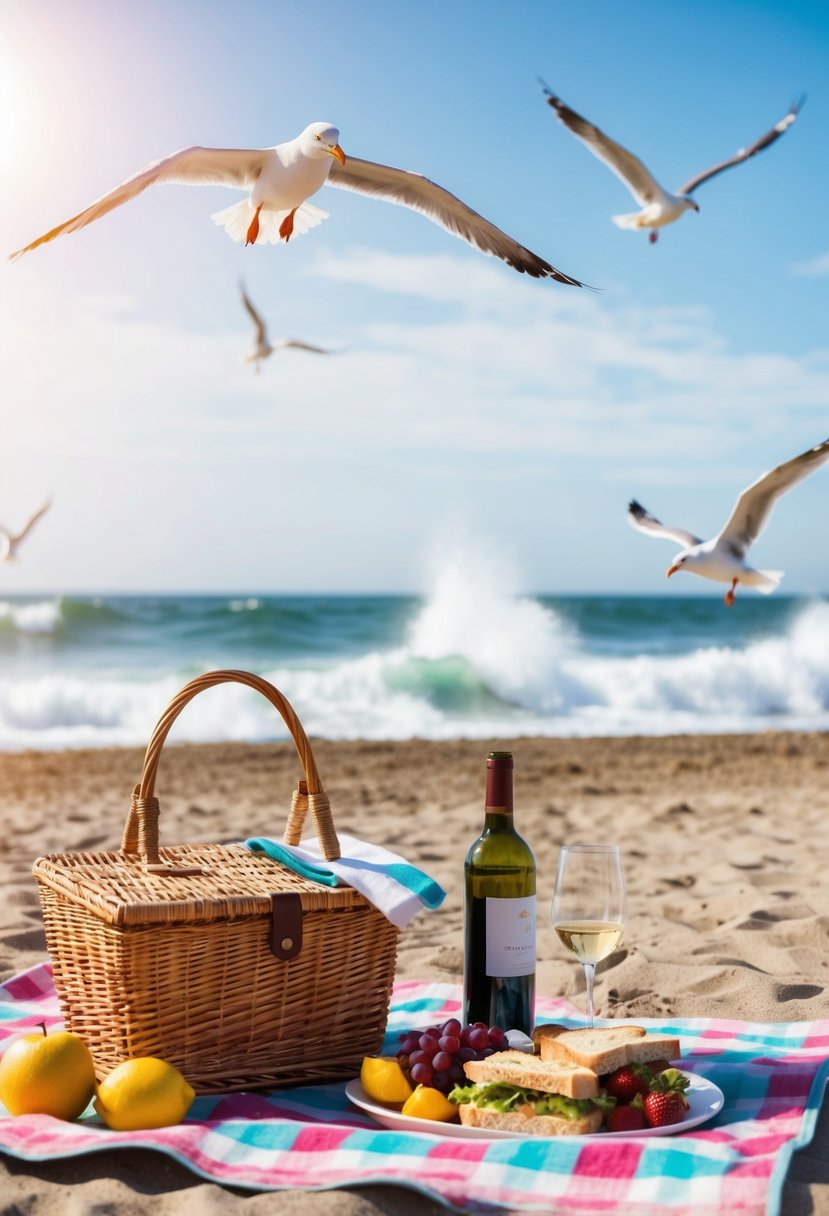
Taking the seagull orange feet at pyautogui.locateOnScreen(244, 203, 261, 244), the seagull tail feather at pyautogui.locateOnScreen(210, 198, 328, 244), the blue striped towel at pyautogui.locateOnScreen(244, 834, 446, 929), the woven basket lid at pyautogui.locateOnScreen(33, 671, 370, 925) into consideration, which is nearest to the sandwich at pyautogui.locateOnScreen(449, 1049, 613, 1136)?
the blue striped towel at pyautogui.locateOnScreen(244, 834, 446, 929)

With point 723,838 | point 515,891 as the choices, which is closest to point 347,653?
point 723,838

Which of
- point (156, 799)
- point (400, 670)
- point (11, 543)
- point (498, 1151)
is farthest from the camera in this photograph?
point (400, 670)

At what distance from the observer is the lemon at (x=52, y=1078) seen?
238 centimetres

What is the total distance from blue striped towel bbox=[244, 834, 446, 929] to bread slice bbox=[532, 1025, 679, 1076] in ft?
1.09

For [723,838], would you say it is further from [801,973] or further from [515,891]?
[515,891]

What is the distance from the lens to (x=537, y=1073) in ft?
7.18

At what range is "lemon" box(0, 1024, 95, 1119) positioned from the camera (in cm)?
→ 238

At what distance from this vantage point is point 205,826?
6.89 m

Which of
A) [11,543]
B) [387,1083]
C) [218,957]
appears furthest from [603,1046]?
[11,543]

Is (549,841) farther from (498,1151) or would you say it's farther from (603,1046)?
(498,1151)

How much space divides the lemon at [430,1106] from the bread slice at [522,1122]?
55 mm

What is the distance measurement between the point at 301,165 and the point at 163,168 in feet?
2.54

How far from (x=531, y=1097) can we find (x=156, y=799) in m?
0.92

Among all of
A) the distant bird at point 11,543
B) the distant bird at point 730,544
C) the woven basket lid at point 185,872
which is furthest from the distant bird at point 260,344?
the woven basket lid at point 185,872
